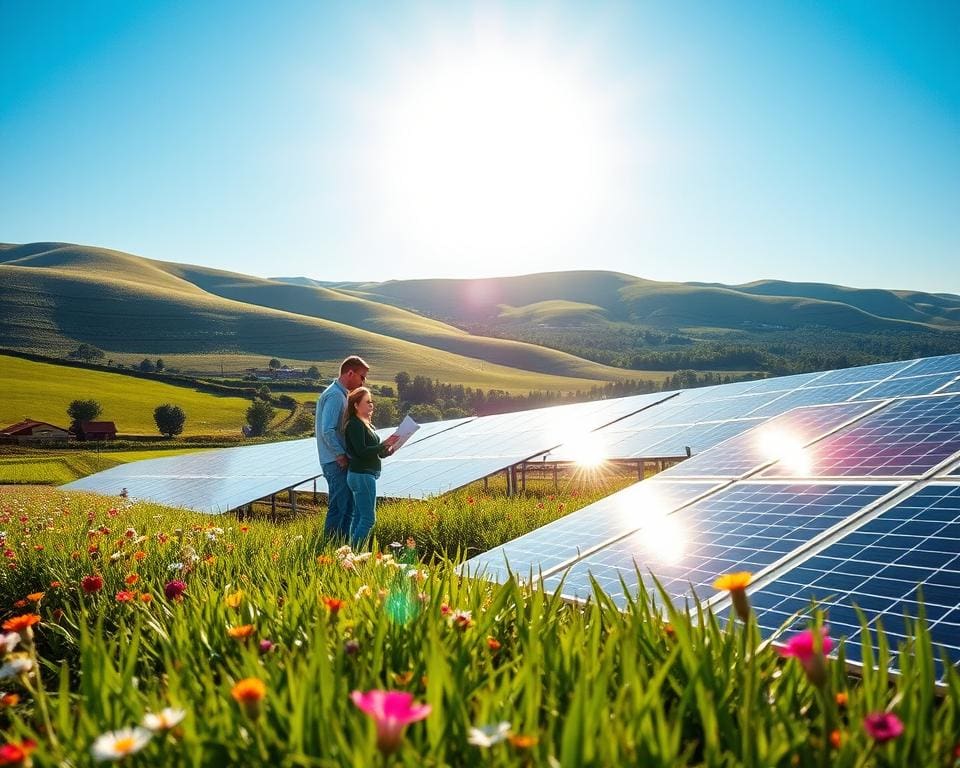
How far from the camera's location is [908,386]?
29.5ft

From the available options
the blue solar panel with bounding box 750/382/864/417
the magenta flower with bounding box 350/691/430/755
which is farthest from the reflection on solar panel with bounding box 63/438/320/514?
the magenta flower with bounding box 350/691/430/755

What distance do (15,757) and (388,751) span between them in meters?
0.84

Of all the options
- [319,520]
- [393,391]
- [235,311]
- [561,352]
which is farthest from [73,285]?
[319,520]

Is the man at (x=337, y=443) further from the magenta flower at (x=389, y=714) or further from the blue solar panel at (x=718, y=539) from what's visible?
the magenta flower at (x=389, y=714)

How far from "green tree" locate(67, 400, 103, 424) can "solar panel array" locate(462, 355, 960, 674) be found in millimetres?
75518

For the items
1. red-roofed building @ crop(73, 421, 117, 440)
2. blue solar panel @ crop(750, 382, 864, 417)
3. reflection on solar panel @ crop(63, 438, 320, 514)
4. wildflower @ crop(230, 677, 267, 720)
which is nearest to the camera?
wildflower @ crop(230, 677, 267, 720)

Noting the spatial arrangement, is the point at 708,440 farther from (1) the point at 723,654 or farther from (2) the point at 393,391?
(2) the point at 393,391

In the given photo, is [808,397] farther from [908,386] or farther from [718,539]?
[718,539]

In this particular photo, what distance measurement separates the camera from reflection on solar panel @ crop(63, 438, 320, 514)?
1471cm

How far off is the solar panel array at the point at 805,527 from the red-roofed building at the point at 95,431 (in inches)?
2498

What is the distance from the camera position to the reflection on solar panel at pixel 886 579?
9.59 feet

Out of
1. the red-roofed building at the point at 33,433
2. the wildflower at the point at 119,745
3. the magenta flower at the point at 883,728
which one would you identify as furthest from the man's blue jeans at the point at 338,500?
the red-roofed building at the point at 33,433

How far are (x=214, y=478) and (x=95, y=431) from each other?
159 ft

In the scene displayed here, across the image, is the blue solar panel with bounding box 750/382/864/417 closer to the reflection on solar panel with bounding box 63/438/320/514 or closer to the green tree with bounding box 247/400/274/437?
the reflection on solar panel with bounding box 63/438/320/514
